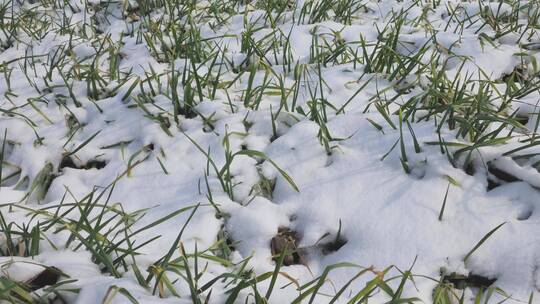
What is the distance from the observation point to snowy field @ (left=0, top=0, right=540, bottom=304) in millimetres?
1323

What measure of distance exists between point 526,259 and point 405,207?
37 cm

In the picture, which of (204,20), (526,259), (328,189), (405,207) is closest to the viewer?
(526,259)

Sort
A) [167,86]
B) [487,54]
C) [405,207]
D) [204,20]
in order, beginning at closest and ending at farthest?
[405,207] < [167,86] < [487,54] < [204,20]

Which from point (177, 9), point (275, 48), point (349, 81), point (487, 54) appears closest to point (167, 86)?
point (275, 48)

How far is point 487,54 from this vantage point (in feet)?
7.83

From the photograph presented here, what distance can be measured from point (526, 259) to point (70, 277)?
1.25m

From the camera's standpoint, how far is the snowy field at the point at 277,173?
132 centimetres

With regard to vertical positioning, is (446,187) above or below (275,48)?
below

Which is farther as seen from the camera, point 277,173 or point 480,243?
point 277,173

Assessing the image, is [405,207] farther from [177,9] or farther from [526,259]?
[177,9]

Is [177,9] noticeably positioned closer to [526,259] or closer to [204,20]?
[204,20]

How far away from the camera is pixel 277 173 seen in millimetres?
1774

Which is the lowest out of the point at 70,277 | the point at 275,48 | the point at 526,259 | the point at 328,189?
the point at 526,259

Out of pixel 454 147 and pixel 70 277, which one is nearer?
pixel 70 277
